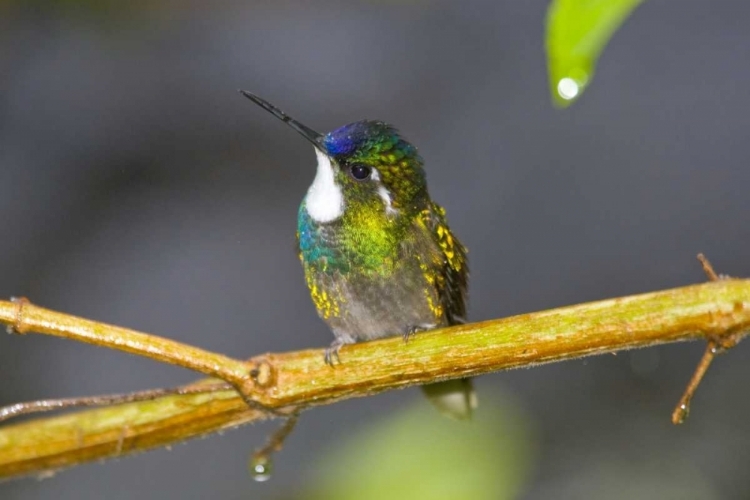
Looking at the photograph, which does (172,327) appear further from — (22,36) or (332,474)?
(332,474)

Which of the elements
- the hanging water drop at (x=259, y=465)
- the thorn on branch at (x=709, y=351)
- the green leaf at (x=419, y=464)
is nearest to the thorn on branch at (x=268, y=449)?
the hanging water drop at (x=259, y=465)

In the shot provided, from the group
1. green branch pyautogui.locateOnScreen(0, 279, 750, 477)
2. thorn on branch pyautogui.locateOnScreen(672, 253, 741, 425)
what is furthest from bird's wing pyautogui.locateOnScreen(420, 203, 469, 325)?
thorn on branch pyautogui.locateOnScreen(672, 253, 741, 425)

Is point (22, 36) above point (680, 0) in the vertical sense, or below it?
above

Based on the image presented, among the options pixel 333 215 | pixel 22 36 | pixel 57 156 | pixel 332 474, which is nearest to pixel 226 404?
pixel 332 474

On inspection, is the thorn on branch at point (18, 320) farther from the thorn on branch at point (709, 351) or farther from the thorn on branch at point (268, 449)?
the thorn on branch at point (709, 351)

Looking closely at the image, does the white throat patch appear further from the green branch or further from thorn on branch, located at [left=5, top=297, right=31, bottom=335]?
thorn on branch, located at [left=5, top=297, right=31, bottom=335]

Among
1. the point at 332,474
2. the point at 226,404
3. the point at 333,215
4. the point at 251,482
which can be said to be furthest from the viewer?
the point at 251,482
